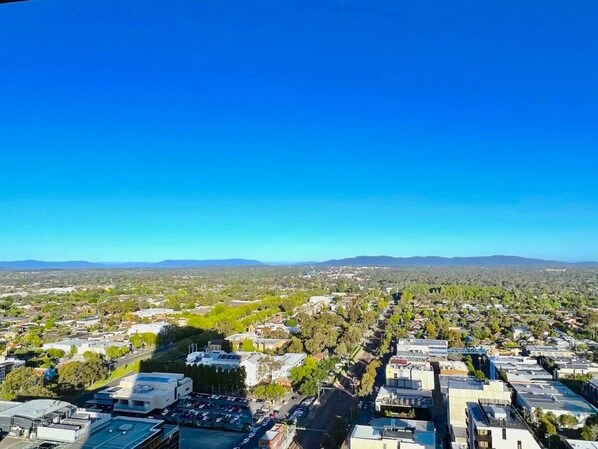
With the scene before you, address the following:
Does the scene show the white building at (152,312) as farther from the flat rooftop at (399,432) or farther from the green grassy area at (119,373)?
the flat rooftop at (399,432)

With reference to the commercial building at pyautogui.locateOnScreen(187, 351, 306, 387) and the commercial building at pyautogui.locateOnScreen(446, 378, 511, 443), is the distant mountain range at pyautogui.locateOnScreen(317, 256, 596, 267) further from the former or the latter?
the commercial building at pyautogui.locateOnScreen(446, 378, 511, 443)

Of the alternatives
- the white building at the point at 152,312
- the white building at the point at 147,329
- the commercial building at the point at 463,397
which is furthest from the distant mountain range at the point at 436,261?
the commercial building at the point at 463,397

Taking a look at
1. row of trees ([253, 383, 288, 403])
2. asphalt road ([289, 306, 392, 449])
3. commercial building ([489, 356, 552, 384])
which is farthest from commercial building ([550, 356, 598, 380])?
row of trees ([253, 383, 288, 403])

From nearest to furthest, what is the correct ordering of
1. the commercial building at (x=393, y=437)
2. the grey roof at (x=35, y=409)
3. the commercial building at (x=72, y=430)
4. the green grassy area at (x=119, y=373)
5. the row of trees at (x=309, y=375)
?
1. the commercial building at (x=72, y=430)
2. the commercial building at (x=393, y=437)
3. the grey roof at (x=35, y=409)
4. the row of trees at (x=309, y=375)
5. the green grassy area at (x=119, y=373)

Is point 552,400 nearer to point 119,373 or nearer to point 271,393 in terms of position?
point 271,393

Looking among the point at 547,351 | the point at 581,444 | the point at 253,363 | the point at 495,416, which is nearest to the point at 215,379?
the point at 253,363
